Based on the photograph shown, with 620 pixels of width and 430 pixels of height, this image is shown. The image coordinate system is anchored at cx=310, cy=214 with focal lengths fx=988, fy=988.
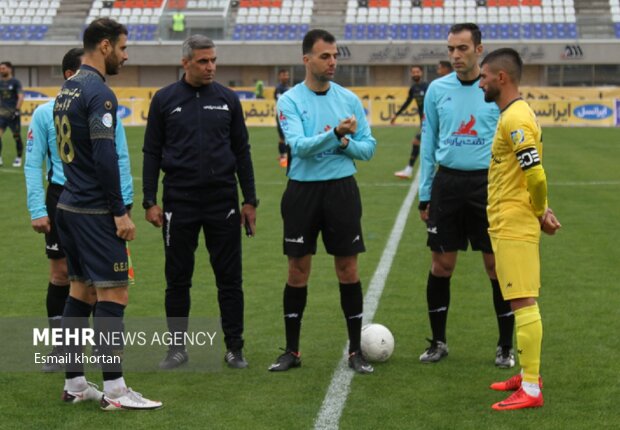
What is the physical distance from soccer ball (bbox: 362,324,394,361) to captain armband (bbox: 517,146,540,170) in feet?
5.70

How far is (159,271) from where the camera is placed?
992cm

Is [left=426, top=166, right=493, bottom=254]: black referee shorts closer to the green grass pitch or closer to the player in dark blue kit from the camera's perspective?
the green grass pitch

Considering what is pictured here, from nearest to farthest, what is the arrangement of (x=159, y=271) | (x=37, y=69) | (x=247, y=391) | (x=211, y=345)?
(x=247, y=391)
(x=211, y=345)
(x=159, y=271)
(x=37, y=69)

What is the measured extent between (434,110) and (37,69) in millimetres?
45699

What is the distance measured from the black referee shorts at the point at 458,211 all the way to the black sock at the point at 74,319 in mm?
2284

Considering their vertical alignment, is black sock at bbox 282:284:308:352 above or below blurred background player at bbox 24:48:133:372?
below

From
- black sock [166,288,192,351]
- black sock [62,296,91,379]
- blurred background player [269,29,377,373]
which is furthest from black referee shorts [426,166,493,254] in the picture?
black sock [62,296,91,379]

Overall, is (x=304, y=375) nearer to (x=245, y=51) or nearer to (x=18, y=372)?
(x=18, y=372)

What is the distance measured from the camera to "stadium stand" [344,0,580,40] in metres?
47.1

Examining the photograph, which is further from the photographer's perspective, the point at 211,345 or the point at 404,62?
the point at 404,62

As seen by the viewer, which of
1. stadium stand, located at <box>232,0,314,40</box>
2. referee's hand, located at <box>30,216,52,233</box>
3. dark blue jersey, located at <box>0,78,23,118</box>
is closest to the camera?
referee's hand, located at <box>30,216,52,233</box>

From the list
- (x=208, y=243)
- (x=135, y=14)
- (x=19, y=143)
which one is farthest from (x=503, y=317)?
(x=135, y=14)

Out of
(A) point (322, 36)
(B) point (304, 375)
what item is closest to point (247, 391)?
(B) point (304, 375)

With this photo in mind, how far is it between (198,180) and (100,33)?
4.21 ft
